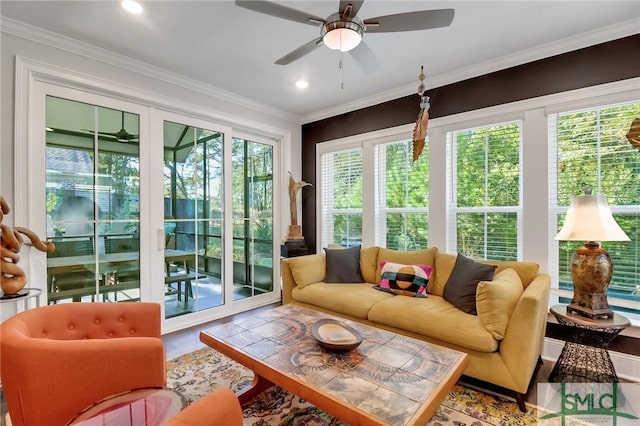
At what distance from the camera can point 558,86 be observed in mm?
2701

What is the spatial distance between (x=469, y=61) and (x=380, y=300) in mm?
2450

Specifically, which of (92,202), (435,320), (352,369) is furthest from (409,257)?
(92,202)

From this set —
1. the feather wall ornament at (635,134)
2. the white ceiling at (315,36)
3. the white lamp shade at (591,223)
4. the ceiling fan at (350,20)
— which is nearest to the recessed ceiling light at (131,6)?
the white ceiling at (315,36)

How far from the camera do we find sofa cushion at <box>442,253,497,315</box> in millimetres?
2451

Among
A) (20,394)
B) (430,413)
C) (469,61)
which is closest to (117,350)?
(20,394)

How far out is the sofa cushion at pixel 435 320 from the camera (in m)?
2.09

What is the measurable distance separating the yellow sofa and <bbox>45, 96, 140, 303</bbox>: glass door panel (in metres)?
1.63

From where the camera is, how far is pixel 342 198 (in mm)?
4395

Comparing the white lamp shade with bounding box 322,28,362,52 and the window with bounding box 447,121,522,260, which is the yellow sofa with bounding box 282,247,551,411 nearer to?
the window with bounding box 447,121,522,260

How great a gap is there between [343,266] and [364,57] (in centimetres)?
213

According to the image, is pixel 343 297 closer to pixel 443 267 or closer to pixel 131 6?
pixel 443 267

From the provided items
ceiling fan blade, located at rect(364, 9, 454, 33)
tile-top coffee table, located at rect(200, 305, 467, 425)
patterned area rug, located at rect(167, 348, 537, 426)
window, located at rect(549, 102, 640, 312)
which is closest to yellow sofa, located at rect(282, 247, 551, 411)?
patterned area rug, located at rect(167, 348, 537, 426)

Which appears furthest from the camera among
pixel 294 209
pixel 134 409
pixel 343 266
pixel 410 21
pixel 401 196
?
pixel 294 209

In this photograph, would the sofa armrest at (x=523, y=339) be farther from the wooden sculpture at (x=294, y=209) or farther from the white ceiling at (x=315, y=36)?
the wooden sculpture at (x=294, y=209)
